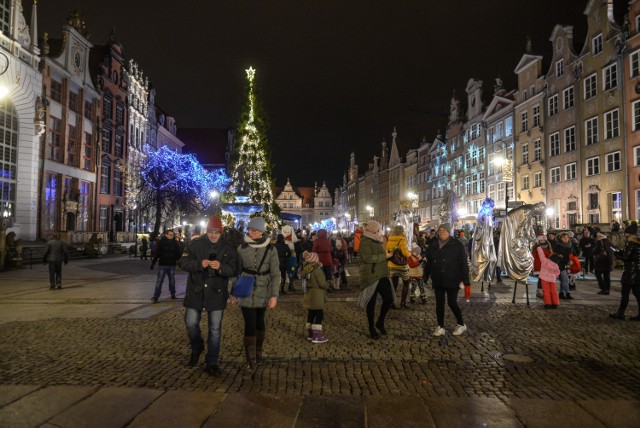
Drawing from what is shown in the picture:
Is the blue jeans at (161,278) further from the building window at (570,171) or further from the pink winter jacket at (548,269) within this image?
the building window at (570,171)

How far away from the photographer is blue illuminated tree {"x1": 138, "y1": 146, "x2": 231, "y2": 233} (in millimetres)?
41344

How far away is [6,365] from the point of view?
624cm

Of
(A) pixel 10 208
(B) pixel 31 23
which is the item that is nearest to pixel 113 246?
(A) pixel 10 208

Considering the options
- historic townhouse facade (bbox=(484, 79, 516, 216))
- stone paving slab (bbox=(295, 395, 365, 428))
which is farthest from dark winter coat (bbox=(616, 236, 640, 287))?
historic townhouse facade (bbox=(484, 79, 516, 216))

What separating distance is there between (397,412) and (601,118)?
104ft

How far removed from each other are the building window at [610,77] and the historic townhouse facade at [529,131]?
23.3ft

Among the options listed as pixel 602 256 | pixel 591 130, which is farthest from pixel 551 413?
pixel 591 130

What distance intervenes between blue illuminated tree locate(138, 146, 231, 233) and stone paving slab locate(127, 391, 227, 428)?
35.3 m

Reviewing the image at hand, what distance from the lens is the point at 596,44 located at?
31344 mm

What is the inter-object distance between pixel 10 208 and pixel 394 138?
6185cm

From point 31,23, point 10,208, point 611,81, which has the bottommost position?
point 10,208

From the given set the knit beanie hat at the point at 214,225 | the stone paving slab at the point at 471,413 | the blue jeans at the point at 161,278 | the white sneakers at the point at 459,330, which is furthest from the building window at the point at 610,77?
the knit beanie hat at the point at 214,225

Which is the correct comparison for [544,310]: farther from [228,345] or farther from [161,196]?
[161,196]

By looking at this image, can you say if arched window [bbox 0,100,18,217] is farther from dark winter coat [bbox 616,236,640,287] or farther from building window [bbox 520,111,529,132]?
building window [bbox 520,111,529,132]
